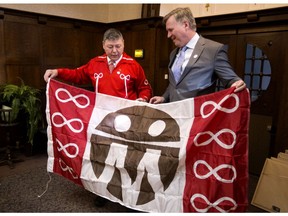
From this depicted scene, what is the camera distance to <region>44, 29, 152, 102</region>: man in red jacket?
2068 millimetres

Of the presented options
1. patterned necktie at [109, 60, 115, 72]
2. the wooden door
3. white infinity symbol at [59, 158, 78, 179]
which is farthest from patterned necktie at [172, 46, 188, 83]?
the wooden door

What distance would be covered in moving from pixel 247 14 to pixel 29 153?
123 inches

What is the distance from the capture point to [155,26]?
372cm

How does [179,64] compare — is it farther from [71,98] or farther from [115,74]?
[71,98]

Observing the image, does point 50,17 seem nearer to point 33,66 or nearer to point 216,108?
point 33,66

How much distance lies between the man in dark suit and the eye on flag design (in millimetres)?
118

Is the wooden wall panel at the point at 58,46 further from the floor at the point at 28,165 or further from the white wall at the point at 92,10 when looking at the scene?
the floor at the point at 28,165

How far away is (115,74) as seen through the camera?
212 cm

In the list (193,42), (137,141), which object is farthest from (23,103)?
(193,42)

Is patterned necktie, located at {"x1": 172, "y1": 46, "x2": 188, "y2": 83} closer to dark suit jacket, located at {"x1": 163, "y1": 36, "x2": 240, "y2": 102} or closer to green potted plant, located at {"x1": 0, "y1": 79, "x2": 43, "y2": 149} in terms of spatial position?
dark suit jacket, located at {"x1": 163, "y1": 36, "x2": 240, "y2": 102}

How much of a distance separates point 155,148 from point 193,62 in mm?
627

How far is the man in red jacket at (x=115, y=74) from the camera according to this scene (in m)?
2.07

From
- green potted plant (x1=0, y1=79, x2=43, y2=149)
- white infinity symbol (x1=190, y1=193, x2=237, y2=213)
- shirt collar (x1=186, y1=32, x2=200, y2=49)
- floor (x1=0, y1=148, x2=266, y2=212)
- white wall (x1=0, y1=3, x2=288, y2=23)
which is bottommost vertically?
floor (x1=0, y1=148, x2=266, y2=212)

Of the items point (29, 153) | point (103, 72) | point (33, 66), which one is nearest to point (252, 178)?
point (103, 72)
